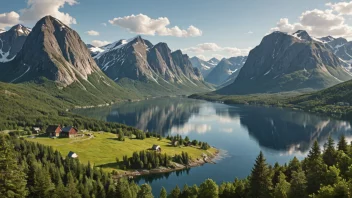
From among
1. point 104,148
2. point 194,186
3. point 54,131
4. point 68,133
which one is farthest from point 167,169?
point 54,131

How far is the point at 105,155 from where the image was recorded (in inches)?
4985

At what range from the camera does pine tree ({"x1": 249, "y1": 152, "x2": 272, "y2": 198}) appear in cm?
6156

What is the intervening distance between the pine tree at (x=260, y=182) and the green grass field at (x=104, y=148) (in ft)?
206

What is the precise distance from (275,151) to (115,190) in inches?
4066

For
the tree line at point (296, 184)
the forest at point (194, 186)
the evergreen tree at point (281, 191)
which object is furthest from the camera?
the evergreen tree at point (281, 191)

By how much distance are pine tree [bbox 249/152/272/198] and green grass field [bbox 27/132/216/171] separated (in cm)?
6273

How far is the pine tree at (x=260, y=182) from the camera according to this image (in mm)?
61562

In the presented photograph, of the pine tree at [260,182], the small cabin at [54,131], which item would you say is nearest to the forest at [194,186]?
the pine tree at [260,182]

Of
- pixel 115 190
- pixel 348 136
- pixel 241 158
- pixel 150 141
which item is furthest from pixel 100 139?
pixel 348 136

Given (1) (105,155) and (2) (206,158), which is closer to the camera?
(1) (105,155)

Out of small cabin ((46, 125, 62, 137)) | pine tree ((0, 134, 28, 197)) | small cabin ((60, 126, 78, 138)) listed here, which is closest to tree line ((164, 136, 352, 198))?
pine tree ((0, 134, 28, 197))

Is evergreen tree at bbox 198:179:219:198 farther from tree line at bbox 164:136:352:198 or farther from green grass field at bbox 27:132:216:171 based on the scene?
green grass field at bbox 27:132:216:171

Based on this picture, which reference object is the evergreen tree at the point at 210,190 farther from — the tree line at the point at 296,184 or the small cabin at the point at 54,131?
the small cabin at the point at 54,131

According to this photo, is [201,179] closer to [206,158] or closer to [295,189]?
[206,158]
